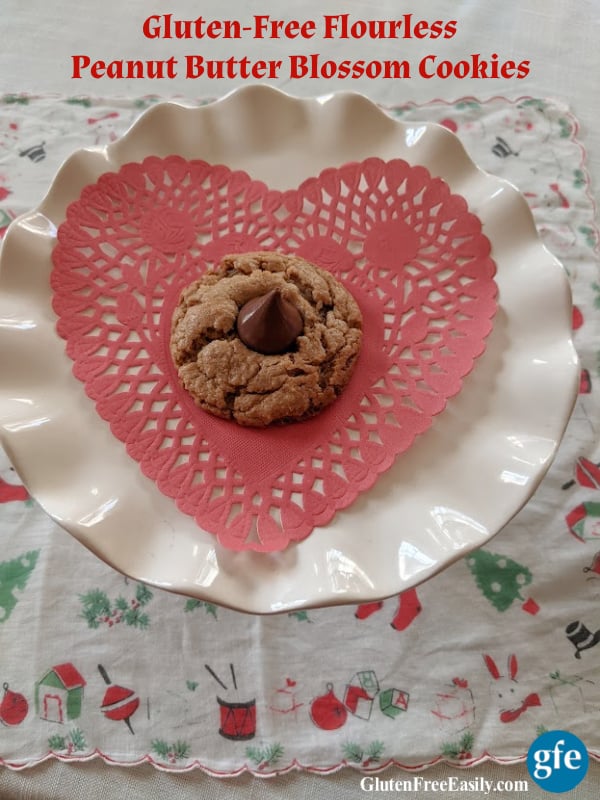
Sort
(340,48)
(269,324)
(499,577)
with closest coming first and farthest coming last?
(269,324)
(499,577)
(340,48)

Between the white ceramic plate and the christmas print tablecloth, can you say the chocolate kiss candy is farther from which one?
the christmas print tablecloth

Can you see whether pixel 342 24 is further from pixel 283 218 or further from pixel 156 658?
pixel 156 658

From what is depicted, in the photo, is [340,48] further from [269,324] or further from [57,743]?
[57,743]

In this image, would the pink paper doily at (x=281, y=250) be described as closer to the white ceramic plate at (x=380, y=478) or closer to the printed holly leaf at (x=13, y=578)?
the white ceramic plate at (x=380, y=478)

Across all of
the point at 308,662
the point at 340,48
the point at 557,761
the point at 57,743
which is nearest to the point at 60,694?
the point at 57,743

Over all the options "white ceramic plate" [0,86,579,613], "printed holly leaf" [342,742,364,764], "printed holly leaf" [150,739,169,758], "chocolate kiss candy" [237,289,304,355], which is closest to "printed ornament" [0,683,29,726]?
"printed holly leaf" [150,739,169,758]

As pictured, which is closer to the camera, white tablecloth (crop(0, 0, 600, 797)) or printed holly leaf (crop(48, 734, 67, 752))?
printed holly leaf (crop(48, 734, 67, 752))

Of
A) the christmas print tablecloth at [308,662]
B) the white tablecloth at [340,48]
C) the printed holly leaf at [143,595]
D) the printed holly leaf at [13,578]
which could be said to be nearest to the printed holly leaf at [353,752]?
the christmas print tablecloth at [308,662]

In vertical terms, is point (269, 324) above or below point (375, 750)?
above
